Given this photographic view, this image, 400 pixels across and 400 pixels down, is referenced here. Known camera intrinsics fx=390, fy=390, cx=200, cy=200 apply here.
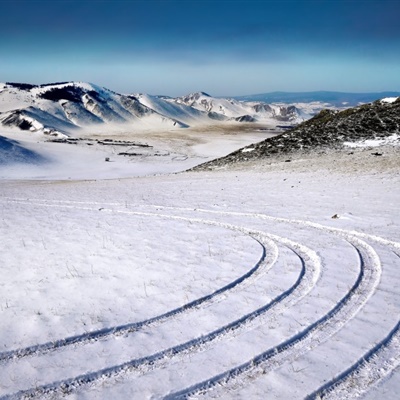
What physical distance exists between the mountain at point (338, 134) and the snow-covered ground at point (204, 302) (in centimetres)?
2286

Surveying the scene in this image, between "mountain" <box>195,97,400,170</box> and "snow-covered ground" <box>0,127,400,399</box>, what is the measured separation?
22856 mm

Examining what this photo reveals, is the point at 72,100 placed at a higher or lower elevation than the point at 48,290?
higher

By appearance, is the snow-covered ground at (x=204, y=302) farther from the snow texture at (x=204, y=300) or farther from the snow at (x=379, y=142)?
the snow at (x=379, y=142)

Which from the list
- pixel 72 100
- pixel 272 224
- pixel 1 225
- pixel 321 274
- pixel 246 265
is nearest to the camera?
pixel 321 274

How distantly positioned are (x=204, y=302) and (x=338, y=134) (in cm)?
3886

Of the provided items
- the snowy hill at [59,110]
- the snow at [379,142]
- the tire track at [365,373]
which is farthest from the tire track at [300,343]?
the snowy hill at [59,110]

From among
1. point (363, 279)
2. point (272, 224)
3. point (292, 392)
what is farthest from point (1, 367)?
point (272, 224)

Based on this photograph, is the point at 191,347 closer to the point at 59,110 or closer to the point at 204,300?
the point at 204,300

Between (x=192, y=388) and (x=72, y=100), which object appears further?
(x=72, y=100)

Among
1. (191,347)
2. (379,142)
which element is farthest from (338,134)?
(191,347)

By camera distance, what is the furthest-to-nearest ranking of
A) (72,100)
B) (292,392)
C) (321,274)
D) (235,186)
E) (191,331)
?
(72,100)
(235,186)
(321,274)
(191,331)
(292,392)

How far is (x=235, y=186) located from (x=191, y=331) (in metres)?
20.1

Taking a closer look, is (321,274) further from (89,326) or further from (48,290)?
(48,290)

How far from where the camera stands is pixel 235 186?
1088 inches
